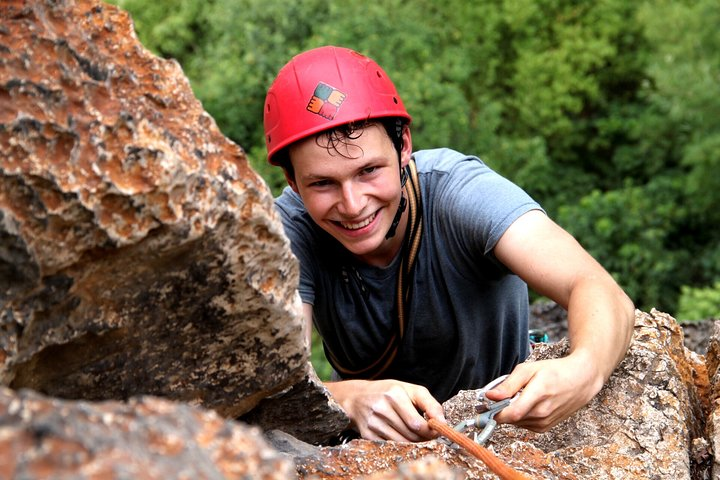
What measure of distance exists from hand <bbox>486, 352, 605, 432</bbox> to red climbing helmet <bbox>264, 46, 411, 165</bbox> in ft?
3.80

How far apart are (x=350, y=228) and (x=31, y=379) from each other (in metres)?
1.52

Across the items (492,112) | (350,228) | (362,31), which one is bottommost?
(350,228)

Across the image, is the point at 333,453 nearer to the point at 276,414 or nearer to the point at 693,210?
the point at 276,414

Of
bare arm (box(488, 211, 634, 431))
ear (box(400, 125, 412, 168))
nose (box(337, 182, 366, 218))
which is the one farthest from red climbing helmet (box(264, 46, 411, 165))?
bare arm (box(488, 211, 634, 431))

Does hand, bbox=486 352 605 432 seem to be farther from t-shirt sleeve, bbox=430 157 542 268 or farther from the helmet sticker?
the helmet sticker

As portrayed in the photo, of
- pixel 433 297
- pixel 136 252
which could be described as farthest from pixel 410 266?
pixel 136 252

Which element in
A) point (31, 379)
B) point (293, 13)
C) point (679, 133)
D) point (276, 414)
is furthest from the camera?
point (679, 133)

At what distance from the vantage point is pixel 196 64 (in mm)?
13133

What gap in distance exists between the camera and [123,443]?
1106mm

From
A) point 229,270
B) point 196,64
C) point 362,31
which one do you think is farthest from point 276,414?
point 196,64

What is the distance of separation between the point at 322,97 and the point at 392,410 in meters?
1.16

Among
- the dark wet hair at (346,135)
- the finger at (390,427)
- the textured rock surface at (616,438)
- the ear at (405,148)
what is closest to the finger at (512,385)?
the textured rock surface at (616,438)

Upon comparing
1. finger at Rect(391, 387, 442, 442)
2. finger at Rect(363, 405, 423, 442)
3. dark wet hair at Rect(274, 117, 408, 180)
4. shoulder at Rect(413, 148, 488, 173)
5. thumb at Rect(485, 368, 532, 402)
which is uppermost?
dark wet hair at Rect(274, 117, 408, 180)

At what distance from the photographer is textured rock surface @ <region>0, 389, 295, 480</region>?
1.06 metres
